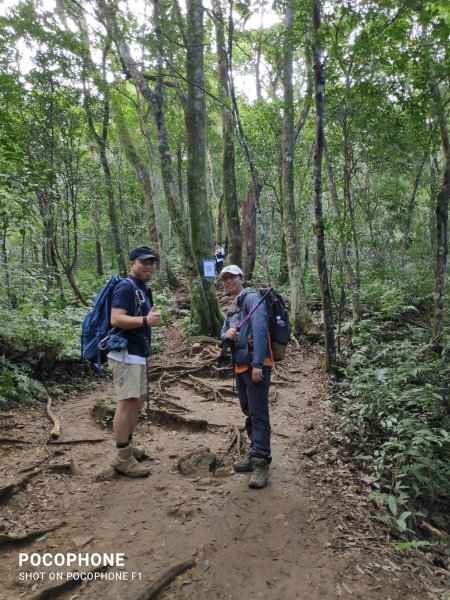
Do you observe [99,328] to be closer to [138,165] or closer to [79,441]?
[79,441]

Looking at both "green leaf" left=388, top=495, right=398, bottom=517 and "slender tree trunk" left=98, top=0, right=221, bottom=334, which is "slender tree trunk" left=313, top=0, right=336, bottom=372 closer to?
"slender tree trunk" left=98, top=0, right=221, bottom=334

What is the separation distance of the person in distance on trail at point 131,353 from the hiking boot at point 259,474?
1.27m

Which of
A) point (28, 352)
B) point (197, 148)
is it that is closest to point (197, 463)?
point (28, 352)

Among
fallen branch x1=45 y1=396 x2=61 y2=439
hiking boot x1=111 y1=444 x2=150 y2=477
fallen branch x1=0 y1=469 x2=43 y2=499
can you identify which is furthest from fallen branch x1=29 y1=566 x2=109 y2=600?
fallen branch x1=45 y1=396 x2=61 y2=439

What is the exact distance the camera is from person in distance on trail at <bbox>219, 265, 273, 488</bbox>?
4328 millimetres

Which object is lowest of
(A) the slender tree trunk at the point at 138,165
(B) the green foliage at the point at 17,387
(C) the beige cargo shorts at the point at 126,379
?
(B) the green foliage at the point at 17,387

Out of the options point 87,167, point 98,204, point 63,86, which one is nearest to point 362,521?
point 63,86

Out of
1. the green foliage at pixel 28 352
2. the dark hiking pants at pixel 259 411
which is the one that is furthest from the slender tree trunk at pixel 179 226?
the dark hiking pants at pixel 259 411

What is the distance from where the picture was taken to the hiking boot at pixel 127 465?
4.57m

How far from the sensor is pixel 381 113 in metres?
8.59

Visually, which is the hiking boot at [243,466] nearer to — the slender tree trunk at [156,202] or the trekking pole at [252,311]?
the trekking pole at [252,311]

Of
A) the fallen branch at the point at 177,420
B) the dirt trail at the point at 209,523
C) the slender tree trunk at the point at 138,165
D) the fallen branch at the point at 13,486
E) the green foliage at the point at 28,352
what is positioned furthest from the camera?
the slender tree trunk at the point at 138,165

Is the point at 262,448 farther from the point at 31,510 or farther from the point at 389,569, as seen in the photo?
the point at 31,510

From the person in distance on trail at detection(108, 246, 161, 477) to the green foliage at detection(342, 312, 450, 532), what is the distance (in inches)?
110
